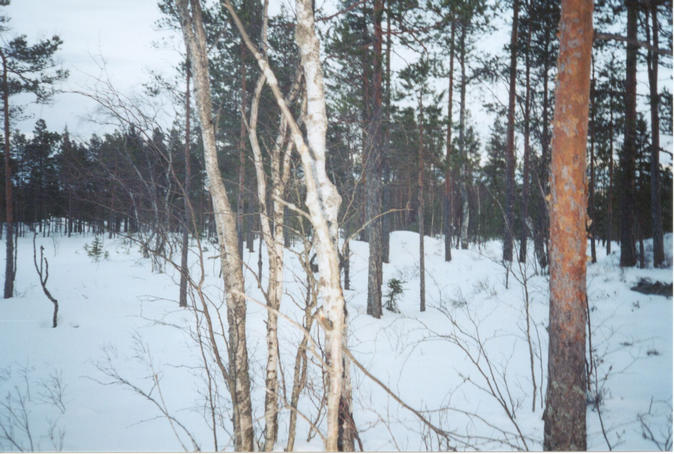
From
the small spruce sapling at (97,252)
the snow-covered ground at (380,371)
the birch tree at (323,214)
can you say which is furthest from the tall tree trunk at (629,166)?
the small spruce sapling at (97,252)

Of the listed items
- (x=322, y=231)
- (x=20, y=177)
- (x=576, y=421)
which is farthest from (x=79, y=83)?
(x=20, y=177)

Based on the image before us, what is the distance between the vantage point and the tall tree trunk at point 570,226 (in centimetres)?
244

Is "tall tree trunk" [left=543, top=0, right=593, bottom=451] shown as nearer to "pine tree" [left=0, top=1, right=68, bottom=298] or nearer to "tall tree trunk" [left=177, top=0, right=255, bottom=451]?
"tall tree trunk" [left=177, top=0, right=255, bottom=451]

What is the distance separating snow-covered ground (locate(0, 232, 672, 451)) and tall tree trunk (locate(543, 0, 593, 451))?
1.64 feet

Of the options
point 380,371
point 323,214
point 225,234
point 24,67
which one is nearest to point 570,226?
point 323,214

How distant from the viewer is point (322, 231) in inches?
67.6

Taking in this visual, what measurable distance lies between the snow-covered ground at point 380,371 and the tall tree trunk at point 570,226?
500mm

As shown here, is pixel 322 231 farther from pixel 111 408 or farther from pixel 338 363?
pixel 111 408

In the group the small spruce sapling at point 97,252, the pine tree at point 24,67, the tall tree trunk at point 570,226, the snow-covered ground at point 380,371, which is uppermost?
the pine tree at point 24,67

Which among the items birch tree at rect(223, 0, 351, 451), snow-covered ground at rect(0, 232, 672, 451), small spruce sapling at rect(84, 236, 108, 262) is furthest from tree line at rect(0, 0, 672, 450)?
small spruce sapling at rect(84, 236, 108, 262)

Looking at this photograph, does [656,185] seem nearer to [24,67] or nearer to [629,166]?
[629,166]

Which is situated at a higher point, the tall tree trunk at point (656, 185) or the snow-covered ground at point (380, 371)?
the tall tree trunk at point (656, 185)

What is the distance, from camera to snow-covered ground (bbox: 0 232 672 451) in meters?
3.79

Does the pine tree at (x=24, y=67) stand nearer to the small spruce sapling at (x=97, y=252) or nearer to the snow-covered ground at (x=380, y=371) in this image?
the snow-covered ground at (x=380, y=371)
